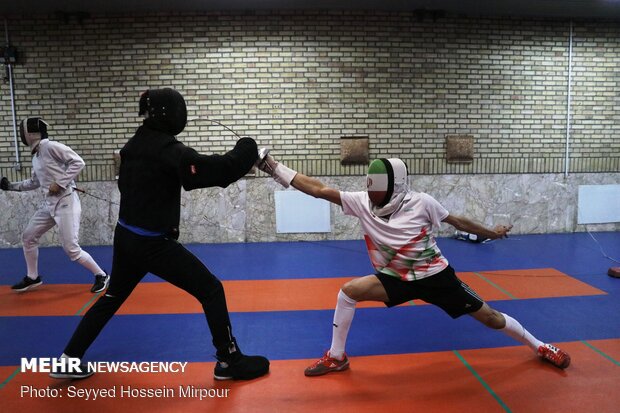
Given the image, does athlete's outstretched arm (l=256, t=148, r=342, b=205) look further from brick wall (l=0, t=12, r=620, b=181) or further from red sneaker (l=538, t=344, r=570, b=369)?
brick wall (l=0, t=12, r=620, b=181)

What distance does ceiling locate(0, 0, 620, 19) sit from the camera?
7176 millimetres

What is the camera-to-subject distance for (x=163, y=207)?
2.80 metres

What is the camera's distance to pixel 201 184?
262 centimetres

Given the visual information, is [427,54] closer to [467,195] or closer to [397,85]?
[397,85]

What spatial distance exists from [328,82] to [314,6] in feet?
4.39

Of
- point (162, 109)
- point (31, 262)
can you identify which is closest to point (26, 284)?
point (31, 262)

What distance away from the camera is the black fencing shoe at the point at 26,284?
516 centimetres

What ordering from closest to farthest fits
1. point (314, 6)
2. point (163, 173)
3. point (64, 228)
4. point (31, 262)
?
point (163, 173) → point (64, 228) → point (31, 262) → point (314, 6)

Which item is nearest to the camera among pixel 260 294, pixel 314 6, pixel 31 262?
pixel 260 294

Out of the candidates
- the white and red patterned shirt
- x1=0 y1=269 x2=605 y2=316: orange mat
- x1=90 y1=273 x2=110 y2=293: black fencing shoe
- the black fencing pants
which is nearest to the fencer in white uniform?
x1=90 y1=273 x2=110 y2=293: black fencing shoe

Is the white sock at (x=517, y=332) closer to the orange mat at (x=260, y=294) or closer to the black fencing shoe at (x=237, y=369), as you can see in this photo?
the orange mat at (x=260, y=294)

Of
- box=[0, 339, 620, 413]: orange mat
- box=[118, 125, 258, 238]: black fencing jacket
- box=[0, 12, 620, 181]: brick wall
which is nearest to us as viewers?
box=[118, 125, 258, 238]: black fencing jacket

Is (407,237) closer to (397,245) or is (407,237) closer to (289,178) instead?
(397,245)

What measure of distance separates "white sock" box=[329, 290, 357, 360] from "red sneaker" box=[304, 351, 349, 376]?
4 cm
